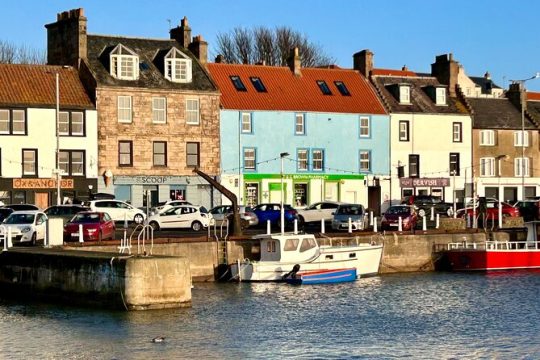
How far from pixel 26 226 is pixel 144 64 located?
27791 mm

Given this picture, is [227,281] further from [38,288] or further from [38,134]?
[38,134]

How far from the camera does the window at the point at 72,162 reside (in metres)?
74.4

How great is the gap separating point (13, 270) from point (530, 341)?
822 inches

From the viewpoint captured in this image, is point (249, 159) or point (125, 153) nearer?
point (125, 153)

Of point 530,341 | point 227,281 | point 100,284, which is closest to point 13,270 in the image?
point 100,284

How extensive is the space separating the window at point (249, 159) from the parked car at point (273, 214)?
1218 centimetres

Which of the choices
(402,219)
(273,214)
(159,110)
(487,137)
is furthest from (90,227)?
(487,137)

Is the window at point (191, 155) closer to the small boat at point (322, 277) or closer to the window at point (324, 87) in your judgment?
the window at point (324, 87)

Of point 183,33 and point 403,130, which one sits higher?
point 183,33

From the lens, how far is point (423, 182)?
87.5 metres

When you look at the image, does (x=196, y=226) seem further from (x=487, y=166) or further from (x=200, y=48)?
(x=487, y=166)

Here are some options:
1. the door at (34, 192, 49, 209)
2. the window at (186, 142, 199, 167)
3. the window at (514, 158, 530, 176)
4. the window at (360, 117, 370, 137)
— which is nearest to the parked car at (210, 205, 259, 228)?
the window at (186, 142, 199, 167)

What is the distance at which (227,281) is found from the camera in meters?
52.7

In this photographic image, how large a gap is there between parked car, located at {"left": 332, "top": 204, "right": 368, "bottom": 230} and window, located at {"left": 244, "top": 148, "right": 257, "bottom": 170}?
15869mm
